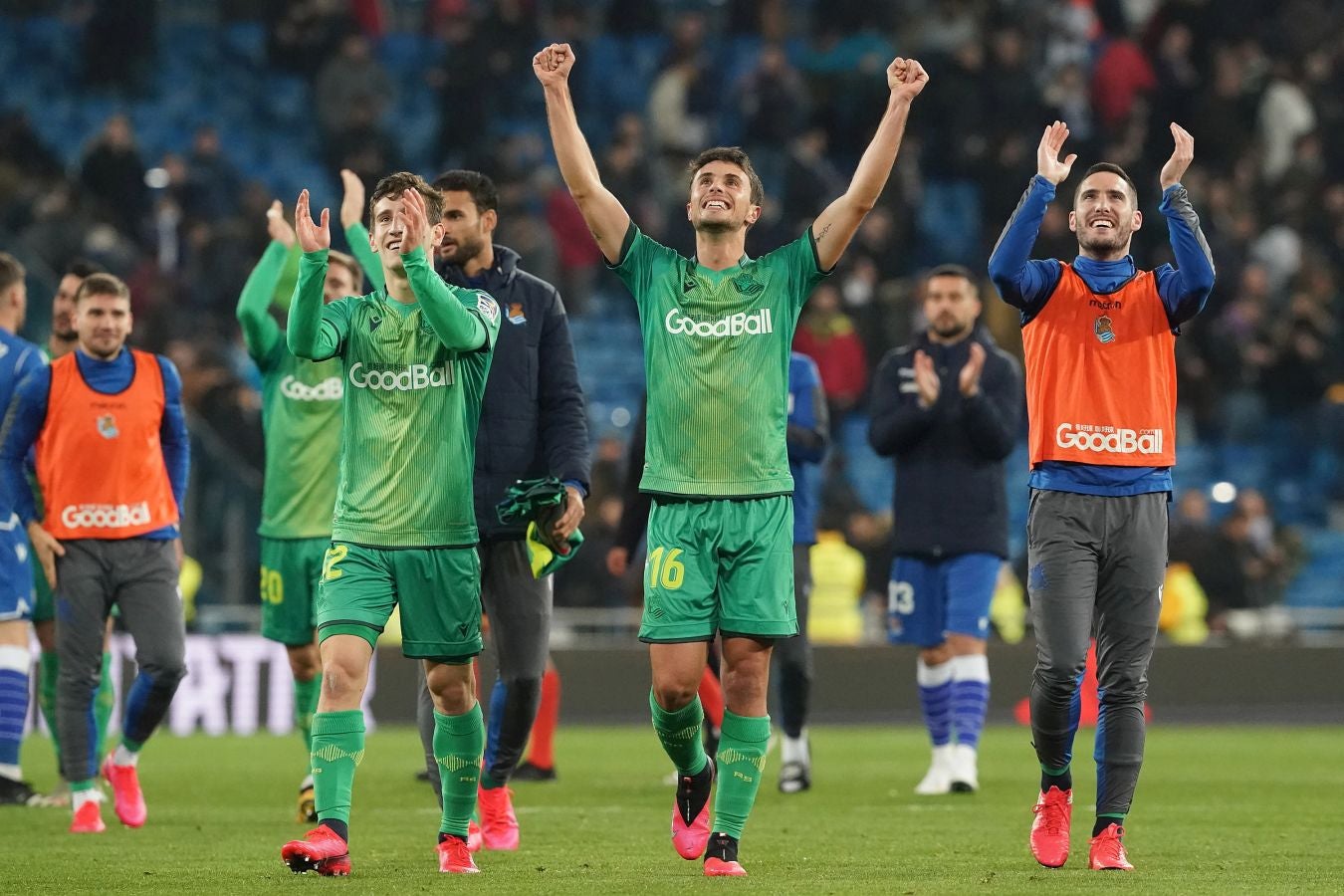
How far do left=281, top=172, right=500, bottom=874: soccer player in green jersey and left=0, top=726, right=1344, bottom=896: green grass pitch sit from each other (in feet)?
1.70

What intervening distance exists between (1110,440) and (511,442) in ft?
7.62

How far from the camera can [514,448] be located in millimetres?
8547

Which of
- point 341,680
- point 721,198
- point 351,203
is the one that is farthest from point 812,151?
point 341,680

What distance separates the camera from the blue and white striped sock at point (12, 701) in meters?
10.3

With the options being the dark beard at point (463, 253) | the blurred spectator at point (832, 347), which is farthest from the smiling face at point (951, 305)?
the blurred spectator at point (832, 347)

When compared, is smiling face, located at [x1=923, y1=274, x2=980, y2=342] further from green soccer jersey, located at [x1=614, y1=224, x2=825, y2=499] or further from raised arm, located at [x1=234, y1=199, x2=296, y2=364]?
green soccer jersey, located at [x1=614, y1=224, x2=825, y2=499]

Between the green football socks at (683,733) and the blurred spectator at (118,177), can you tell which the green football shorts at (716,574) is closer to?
the green football socks at (683,733)

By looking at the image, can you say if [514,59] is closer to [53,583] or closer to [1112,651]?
[53,583]

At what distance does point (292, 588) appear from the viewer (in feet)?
33.7

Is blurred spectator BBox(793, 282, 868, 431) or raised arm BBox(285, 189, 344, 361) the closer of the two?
raised arm BBox(285, 189, 344, 361)

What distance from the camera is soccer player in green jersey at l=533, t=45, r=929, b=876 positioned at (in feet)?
24.7

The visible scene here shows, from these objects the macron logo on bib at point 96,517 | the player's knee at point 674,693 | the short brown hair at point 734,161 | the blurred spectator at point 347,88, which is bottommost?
the player's knee at point 674,693

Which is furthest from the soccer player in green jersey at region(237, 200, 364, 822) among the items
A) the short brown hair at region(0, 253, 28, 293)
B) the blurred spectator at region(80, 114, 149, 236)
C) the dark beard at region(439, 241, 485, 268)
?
the blurred spectator at region(80, 114, 149, 236)

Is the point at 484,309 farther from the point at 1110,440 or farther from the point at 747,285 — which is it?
the point at 1110,440
